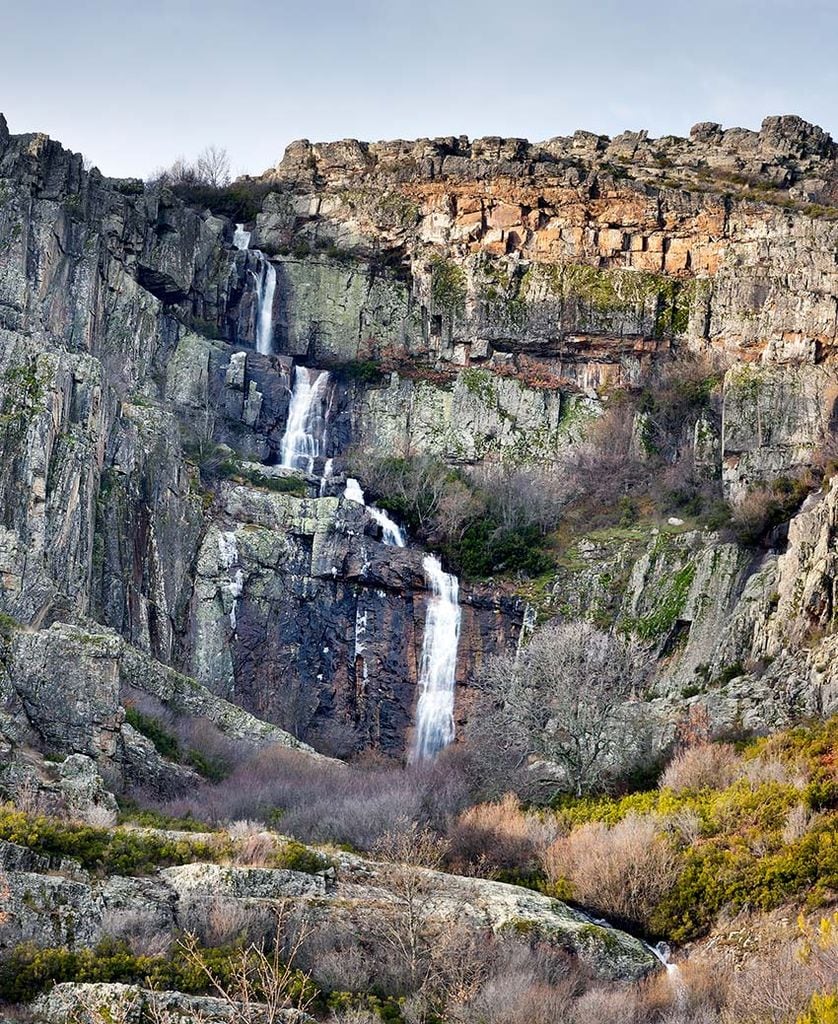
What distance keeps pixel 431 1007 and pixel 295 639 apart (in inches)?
1243

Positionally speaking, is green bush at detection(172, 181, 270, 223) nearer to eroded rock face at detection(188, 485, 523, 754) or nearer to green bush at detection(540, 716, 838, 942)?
eroded rock face at detection(188, 485, 523, 754)

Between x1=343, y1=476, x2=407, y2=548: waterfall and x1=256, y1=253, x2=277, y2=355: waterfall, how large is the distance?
1113 centimetres

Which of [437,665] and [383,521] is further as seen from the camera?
[383,521]

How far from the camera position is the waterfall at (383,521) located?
5625cm

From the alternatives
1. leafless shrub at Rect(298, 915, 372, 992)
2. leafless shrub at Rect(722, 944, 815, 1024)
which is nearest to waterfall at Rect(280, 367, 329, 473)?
leafless shrub at Rect(298, 915, 372, 992)

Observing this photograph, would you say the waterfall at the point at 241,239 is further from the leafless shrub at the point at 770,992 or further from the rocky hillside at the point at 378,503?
the leafless shrub at the point at 770,992

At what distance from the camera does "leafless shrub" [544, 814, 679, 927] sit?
92.0ft

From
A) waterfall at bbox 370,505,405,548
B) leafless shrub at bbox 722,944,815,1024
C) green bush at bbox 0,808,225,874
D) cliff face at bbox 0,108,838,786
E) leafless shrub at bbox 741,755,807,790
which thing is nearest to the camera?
leafless shrub at bbox 722,944,815,1024

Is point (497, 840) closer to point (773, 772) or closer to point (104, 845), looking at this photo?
point (773, 772)

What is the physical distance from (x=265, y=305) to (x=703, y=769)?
4076 cm

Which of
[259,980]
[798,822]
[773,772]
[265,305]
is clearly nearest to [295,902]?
[259,980]

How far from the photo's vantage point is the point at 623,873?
28188 millimetres

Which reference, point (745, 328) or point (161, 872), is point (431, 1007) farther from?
point (745, 328)

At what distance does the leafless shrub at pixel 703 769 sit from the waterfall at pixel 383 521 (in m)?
22.2
